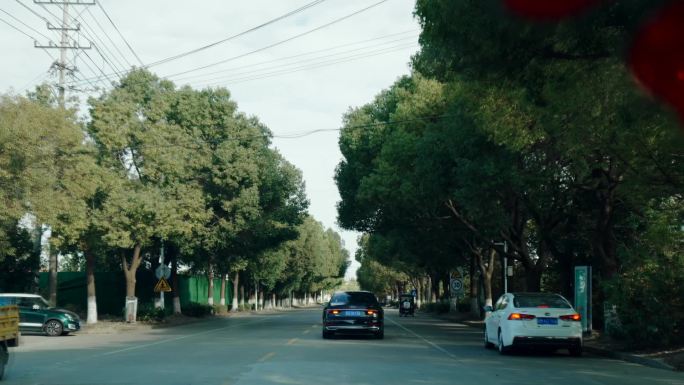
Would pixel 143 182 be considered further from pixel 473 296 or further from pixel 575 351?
pixel 575 351

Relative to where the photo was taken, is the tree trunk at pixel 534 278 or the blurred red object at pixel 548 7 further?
the tree trunk at pixel 534 278

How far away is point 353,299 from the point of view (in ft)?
78.5

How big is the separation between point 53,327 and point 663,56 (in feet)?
88.4

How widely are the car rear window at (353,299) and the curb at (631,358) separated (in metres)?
6.79

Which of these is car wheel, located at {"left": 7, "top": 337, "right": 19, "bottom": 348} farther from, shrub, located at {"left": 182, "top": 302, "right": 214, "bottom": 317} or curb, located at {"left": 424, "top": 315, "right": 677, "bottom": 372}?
shrub, located at {"left": 182, "top": 302, "right": 214, "bottom": 317}

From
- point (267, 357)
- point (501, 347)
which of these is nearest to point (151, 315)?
point (267, 357)

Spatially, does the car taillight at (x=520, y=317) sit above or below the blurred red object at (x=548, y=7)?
below

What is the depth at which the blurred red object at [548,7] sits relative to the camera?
9.14 feet

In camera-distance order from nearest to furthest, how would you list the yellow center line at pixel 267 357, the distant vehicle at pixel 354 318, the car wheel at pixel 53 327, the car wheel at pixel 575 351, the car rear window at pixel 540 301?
the yellow center line at pixel 267 357 → the car wheel at pixel 575 351 → the car rear window at pixel 540 301 → the distant vehicle at pixel 354 318 → the car wheel at pixel 53 327

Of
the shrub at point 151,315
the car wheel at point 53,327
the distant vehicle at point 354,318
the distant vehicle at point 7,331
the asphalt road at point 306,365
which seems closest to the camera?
the asphalt road at point 306,365

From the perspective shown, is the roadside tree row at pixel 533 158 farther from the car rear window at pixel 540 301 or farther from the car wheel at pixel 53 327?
the car wheel at pixel 53 327

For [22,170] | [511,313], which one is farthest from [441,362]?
[22,170]

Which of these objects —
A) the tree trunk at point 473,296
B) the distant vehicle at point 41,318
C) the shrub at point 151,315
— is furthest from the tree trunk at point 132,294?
the tree trunk at point 473,296

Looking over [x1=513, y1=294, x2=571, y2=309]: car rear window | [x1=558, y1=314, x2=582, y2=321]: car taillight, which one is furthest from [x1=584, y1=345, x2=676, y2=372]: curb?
[x1=513, y1=294, x2=571, y2=309]: car rear window
